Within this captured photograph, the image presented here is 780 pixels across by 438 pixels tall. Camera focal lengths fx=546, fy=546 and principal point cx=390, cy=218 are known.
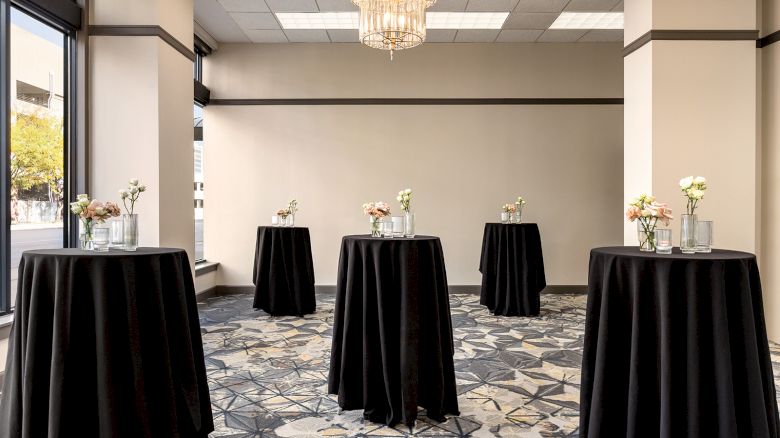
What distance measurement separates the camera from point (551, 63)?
7.91 metres

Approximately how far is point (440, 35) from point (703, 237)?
569 cm

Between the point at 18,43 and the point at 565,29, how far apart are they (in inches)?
244

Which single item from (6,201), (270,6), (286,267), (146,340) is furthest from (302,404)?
(270,6)

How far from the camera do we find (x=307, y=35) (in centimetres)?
756

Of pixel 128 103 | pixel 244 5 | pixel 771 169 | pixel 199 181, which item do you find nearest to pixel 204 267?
pixel 199 181

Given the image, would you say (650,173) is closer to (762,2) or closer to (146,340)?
(762,2)

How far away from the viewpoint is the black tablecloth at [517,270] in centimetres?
616

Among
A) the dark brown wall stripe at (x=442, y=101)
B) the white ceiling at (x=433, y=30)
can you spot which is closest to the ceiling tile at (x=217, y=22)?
the white ceiling at (x=433, y=30)

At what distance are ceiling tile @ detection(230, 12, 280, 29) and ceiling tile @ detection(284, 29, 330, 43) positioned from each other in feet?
0.95

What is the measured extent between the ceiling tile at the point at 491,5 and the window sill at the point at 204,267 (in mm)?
4772

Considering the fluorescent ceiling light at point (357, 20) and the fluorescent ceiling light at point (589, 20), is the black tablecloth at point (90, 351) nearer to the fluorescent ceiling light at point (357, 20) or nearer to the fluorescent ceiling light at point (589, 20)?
the fluorescent ceiling light at point (357, 20)

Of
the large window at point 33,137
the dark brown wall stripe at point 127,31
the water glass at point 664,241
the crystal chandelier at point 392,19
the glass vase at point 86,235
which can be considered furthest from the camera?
the dark brown wall stripe at point 127,31

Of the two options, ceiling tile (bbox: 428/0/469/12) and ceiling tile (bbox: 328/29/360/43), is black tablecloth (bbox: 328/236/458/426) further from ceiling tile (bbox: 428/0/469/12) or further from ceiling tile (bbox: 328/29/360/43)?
ceiling tile (bbox: 328/29/360/43)

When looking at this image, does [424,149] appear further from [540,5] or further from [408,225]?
[408,225]
